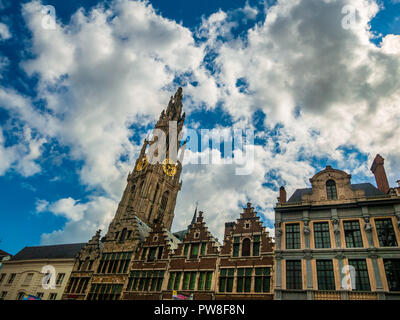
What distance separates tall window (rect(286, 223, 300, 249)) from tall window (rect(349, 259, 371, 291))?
3594 mm

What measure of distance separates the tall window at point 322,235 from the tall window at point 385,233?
3.12m

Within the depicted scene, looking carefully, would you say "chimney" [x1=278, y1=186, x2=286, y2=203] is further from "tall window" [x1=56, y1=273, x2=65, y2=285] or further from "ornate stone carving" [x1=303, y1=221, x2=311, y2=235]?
"tall window" [x1=56, y1=273, x2=65, y2=285]

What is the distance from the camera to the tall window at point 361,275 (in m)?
18.1

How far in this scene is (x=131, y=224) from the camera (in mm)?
30609

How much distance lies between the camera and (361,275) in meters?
18.5

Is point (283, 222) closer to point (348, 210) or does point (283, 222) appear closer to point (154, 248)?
point (348, 210)

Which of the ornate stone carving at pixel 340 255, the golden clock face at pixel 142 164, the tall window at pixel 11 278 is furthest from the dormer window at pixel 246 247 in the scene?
the golden clock face at pixel 142 164

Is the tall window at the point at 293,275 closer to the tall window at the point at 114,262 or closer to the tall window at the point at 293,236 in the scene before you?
the tall window at the point at 293,236

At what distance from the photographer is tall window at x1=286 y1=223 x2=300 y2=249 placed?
21297mm

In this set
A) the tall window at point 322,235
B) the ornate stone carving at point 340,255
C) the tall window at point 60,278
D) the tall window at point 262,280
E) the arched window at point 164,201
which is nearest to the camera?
the ornate stone carving at point 340,255

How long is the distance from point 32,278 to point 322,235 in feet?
102

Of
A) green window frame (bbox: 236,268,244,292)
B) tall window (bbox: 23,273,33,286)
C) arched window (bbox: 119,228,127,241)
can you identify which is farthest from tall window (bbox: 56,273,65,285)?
green window frame (bbox: 236,268,244,292)

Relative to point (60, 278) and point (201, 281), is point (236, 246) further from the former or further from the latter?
point (60, 278)
